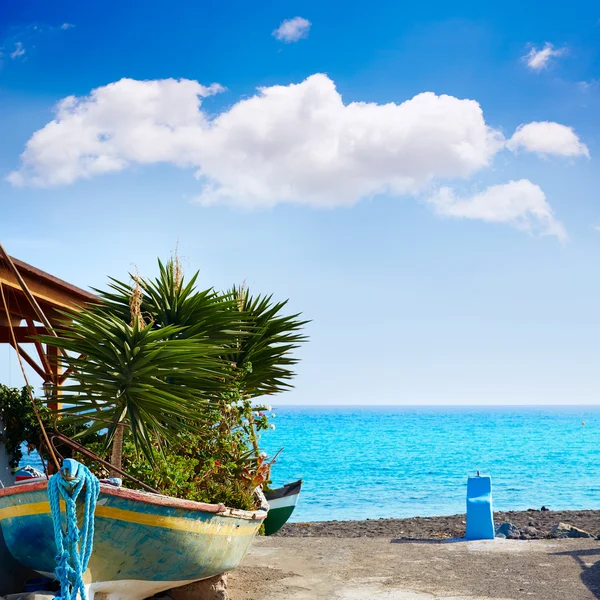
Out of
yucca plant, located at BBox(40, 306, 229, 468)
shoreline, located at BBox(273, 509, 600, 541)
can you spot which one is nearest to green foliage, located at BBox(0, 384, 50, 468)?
yucca plant, located at BBox(40, 306, 229, 468)

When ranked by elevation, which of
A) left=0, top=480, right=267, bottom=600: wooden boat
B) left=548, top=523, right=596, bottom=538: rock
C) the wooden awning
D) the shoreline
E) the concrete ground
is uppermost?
the wooden awning

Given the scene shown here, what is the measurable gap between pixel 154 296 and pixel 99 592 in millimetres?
3644

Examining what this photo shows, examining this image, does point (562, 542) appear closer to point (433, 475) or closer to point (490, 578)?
point (490, 578)

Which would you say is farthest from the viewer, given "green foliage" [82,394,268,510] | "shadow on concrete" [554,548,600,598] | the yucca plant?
"shadow on concrete" [554,548,600,598]

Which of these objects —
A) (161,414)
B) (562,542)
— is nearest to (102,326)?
(161,414)

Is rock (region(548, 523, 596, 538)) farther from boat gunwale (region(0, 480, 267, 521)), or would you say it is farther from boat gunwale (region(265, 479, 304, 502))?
boat gunwale (region(0, 480, 267, 521))

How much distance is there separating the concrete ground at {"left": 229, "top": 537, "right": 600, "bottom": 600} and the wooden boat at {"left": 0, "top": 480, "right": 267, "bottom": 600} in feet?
5.69

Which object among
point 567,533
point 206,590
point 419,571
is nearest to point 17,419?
point 206,590

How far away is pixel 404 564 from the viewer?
1073 centimetres

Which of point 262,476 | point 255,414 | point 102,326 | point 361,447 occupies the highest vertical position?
point 102,326

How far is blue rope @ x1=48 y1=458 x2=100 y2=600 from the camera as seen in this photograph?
6.00m

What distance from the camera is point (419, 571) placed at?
401 inches

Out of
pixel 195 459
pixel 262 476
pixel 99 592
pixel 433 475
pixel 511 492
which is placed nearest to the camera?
pixel 99 592

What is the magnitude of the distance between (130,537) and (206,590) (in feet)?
6.58
